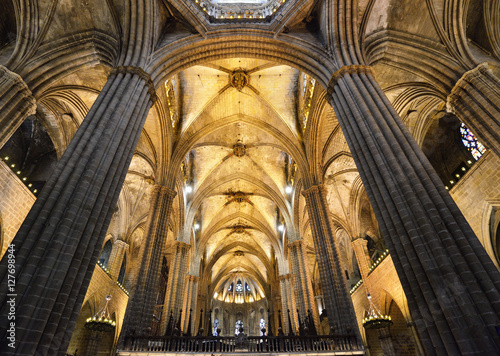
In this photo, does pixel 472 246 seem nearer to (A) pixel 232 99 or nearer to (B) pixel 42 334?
(B) pixel 42 334

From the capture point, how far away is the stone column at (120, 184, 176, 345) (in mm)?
9999

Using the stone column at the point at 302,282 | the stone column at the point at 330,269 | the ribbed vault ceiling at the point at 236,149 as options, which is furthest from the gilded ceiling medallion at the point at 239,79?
the stone column at the point at 302,282

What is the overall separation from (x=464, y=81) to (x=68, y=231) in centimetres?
1134

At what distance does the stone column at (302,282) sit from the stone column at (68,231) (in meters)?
12.0

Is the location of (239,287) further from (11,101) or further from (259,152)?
(11,101)

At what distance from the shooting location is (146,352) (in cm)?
877

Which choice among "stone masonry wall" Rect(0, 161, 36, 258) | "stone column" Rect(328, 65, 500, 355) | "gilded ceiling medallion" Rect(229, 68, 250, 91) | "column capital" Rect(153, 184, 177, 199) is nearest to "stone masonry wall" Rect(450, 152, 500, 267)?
"stone column" Rect(328, 65, 500, 355)

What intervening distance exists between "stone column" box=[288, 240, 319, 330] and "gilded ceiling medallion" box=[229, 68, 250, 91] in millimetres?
10181

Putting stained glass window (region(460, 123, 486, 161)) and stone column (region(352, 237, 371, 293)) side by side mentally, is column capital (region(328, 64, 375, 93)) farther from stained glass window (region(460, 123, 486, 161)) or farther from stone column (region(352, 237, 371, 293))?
stone column (region(352, 237, 371, 293))

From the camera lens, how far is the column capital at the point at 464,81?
8430 mm

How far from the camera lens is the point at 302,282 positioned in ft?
52.1

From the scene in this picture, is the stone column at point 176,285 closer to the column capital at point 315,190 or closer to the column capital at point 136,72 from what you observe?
the column capital at point 315,190

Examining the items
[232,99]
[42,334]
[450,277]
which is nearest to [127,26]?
[232,99]

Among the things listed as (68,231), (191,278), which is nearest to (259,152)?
(191,278)
